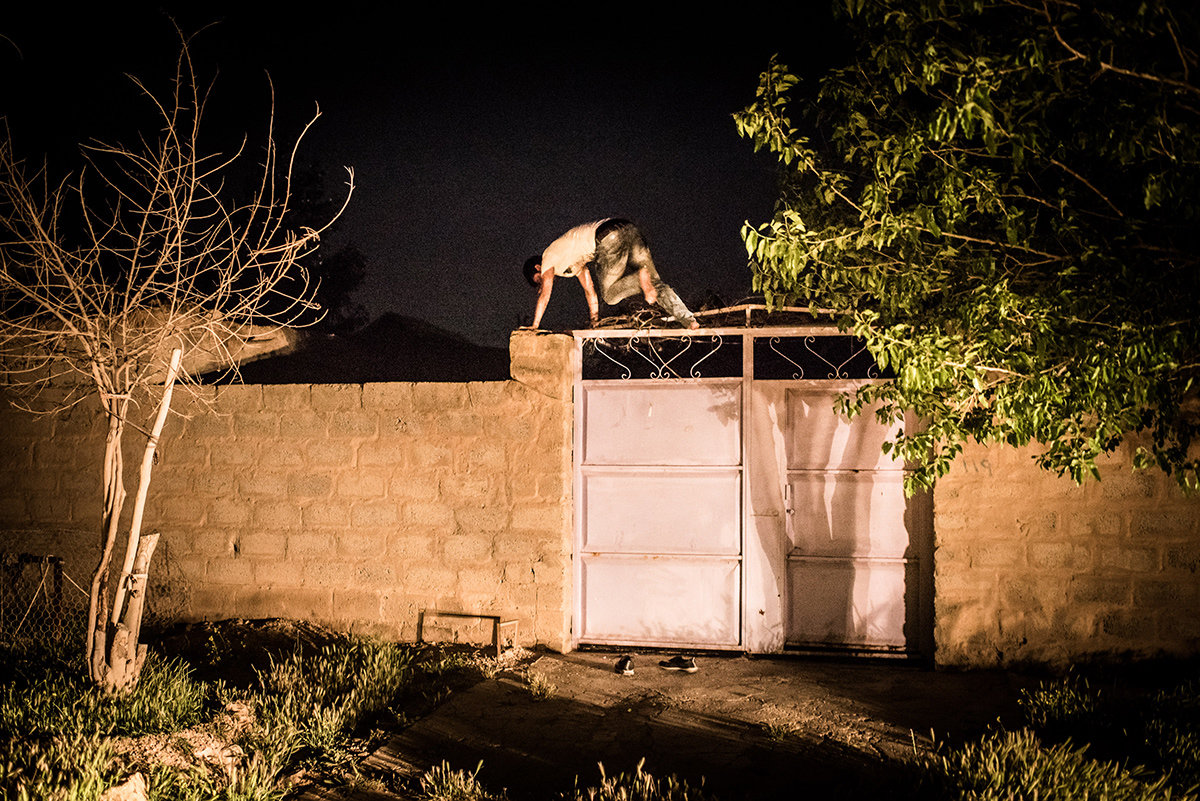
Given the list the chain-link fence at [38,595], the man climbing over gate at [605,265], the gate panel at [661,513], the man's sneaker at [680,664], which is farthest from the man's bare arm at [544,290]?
the chain-link fence at [38,595]

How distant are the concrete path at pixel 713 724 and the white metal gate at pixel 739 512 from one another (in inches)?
12.7

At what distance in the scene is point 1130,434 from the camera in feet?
16.7

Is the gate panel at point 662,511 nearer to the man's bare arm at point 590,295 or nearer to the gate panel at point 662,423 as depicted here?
the gate panel at point 662,423

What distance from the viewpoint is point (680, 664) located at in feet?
17.8

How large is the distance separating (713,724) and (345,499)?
316cm

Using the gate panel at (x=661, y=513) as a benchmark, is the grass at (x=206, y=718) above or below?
below

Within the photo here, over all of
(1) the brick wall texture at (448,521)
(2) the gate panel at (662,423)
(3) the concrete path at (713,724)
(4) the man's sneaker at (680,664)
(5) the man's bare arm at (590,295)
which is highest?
(5) the man's bare arm at (590,295)

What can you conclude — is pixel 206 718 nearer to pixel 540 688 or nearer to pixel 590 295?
pixel 540 688

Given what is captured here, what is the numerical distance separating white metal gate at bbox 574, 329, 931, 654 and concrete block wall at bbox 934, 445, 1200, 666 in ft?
1.07

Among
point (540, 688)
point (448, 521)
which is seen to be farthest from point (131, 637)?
point (540, 688)

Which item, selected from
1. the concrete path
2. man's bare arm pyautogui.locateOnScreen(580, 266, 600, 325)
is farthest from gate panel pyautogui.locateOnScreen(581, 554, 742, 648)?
man's bare arm pyautogui.locateOnScreen(580, 266, 600, 325)

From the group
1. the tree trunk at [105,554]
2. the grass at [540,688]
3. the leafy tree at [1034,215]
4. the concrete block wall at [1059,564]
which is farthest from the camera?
the concrete block wall at [1059,564]

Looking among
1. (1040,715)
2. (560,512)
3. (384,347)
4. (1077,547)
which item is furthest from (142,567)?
(384,347)

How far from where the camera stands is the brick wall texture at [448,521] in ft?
16.7
